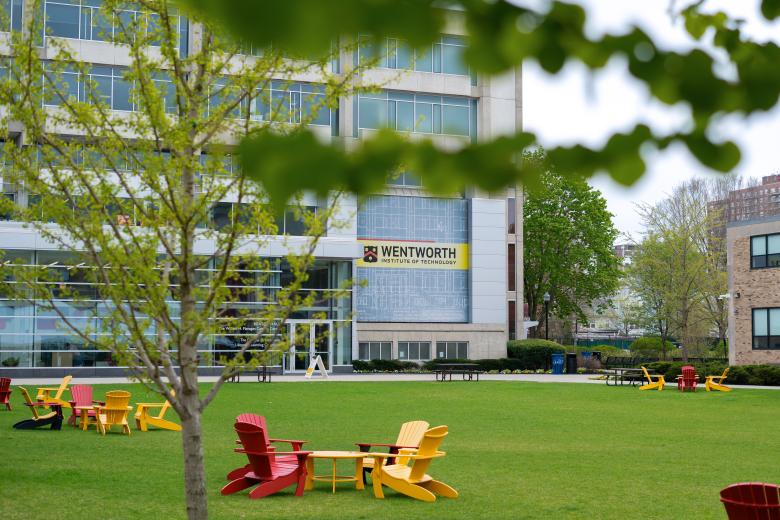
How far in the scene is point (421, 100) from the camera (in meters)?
60.1

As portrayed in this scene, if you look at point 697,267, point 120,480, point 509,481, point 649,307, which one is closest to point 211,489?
point 120,480

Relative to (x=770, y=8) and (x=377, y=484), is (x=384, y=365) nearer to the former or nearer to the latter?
(x=377, y=484)

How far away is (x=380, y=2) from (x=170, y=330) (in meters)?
7.16

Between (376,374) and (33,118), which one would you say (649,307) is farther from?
(33,118)

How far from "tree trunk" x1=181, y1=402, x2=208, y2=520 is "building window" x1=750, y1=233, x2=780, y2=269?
46426 mm

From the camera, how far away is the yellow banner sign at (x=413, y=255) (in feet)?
193

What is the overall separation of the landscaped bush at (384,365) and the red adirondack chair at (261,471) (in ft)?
137

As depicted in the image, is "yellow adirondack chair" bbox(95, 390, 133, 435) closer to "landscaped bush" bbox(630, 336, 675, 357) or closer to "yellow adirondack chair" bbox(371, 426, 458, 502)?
"yellow adirondack chair" bbox(371, 426, 458, 502)

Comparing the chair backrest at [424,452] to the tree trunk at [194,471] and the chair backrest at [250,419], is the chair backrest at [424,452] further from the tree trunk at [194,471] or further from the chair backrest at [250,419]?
the tree trunk at [194,471]

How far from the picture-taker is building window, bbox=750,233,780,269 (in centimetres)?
5066

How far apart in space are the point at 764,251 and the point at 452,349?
18.4 meters

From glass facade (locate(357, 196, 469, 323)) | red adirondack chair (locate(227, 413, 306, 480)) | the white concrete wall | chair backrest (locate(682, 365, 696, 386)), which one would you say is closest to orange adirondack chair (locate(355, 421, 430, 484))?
red adirondack chair (locate(227, 413, 306, 480))

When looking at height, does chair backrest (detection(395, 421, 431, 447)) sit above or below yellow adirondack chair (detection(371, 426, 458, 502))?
above

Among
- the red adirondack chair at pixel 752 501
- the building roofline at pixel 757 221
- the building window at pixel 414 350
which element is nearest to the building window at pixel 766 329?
the building roofline at pixel 757 221
